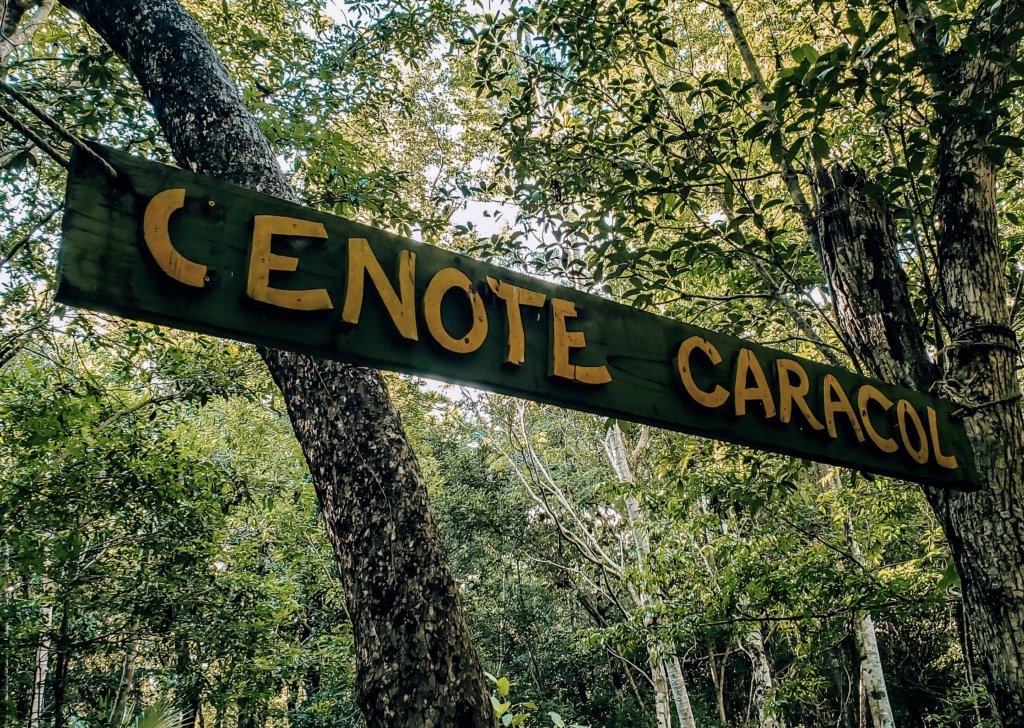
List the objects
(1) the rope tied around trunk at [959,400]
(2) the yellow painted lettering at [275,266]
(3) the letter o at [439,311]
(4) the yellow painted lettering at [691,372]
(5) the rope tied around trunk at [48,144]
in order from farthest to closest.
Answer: (1) the rope tied around trunk at [959,400] < (4) the yellow painted lettering at [691,372] < (3) the letter o at [439,311] < (2) the yellow painted lettering at [275,266] < (5) the rope tied around trunk at [48,144]

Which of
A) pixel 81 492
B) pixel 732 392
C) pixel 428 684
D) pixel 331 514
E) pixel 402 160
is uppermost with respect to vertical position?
pixel 402 160

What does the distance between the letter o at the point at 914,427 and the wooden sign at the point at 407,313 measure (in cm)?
17

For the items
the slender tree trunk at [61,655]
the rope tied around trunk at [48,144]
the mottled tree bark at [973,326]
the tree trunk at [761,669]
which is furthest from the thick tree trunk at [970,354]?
the tree trunk at [761,669]

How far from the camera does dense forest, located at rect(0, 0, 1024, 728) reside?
1930 mm

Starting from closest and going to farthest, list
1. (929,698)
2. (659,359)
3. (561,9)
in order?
(659,359)
(561,9)
(929,698)

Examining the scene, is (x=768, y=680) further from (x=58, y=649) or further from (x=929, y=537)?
(x=58, y=649)

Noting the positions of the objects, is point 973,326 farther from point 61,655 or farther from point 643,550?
point 643,550

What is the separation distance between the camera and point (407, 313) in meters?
1.14

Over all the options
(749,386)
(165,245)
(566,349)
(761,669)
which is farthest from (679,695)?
(165,245)

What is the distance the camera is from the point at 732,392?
157 cm

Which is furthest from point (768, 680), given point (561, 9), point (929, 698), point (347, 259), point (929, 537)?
point (347, 259)

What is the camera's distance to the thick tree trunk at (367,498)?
1.53m

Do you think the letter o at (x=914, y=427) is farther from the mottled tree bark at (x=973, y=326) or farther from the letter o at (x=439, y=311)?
the letter o at (x=439, y=311)

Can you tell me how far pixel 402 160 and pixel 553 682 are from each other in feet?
37.0
